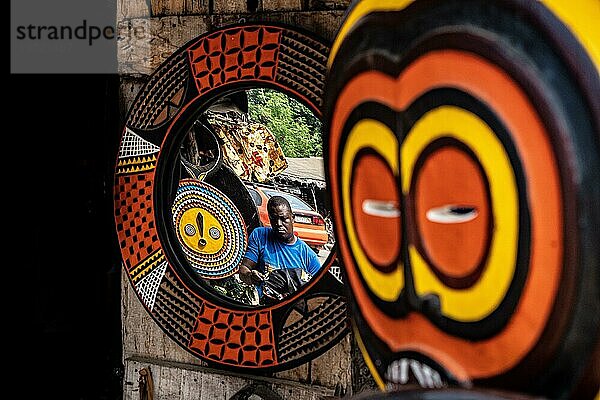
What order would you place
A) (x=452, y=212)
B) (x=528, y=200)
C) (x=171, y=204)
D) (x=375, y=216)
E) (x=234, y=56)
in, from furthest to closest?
(x=171, y=204), (x=234, y=56), (x=375, y=216), (x=452, y=212), (x=528, y=200)

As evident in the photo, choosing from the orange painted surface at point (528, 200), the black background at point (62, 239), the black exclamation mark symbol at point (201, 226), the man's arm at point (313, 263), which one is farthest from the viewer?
the black background at point (62, 239)

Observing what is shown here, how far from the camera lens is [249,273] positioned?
1836mm

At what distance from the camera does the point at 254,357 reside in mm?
1834

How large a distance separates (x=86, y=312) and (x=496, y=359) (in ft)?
5.18

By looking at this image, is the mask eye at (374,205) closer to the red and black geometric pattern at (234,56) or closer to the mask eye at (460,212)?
the mask eye at (460,212)

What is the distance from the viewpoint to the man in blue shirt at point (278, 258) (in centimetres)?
176

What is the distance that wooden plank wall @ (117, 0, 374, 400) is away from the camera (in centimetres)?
175

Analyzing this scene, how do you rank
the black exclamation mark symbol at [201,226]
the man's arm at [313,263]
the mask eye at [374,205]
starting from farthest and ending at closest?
the black exclamation mark symbol at [201,226]
the man's arm at [313,263]
the mask eye at [374,205]

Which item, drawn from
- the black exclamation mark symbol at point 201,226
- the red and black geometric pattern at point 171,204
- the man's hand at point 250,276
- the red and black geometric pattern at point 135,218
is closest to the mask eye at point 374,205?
the red and black geometric pattern at point 171,204

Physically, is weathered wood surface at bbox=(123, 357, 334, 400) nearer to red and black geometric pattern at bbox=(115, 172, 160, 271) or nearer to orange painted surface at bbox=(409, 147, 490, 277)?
red and black geometric pattern at bbox=(115, 172, 160, 271)

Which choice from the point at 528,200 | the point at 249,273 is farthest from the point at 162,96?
the point at 528,200

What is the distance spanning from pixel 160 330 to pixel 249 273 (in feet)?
1.05

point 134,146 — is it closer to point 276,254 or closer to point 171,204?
point 171,204

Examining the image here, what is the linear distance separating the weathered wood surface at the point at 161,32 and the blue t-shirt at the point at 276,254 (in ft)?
1.44
